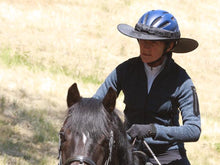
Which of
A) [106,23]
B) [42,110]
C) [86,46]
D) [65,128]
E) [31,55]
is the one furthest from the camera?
[106,23]

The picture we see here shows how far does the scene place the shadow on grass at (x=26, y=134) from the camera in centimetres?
988

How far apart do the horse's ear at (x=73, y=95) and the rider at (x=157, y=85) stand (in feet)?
2.61

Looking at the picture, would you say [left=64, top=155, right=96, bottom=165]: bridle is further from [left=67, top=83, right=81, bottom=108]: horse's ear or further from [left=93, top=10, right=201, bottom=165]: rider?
[left=93, top=10, right=201, bottom=165]: rider

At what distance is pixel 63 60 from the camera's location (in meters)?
16.6

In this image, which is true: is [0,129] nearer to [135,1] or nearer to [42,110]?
[42,110]

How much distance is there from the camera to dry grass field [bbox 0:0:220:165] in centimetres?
1091

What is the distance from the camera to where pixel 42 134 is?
1078cm

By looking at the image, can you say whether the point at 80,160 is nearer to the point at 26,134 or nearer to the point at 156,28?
the point at 156,28

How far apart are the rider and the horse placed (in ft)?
2.34

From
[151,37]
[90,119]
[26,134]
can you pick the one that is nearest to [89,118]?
[90,119]

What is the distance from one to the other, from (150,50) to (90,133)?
1.29 meters

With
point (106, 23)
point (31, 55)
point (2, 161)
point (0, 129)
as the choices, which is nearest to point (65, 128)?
point (2, 161)

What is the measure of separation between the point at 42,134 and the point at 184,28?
554 inches

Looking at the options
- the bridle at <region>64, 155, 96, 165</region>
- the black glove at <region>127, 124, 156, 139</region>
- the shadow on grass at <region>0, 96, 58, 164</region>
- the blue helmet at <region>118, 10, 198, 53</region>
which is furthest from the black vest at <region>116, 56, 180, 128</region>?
the shadow on grass at <region>0, 96, 58, 164</region>
